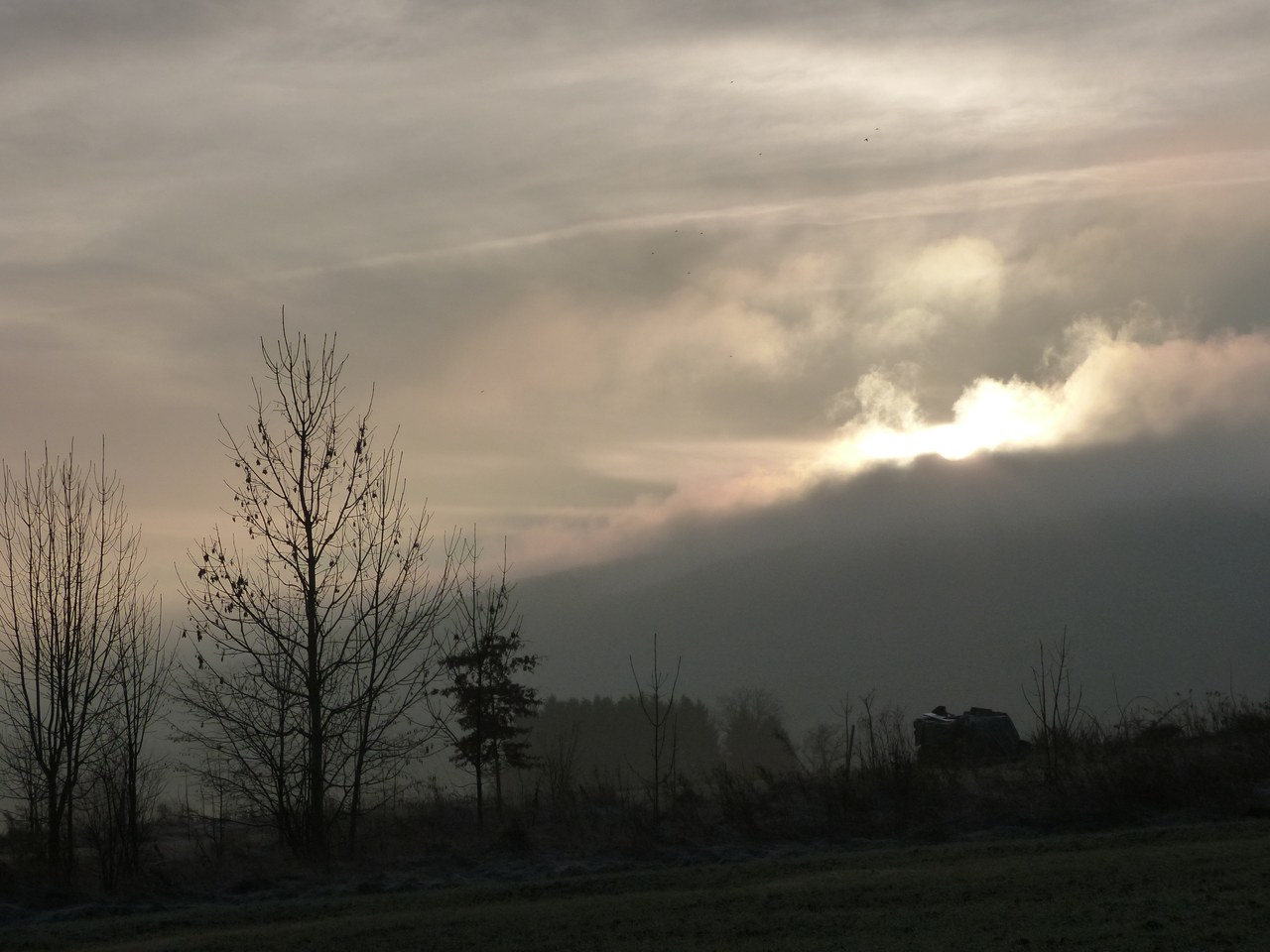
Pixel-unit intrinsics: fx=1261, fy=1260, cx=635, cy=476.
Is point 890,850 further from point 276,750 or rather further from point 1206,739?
point 276,750

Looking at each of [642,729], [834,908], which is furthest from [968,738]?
[642,729]

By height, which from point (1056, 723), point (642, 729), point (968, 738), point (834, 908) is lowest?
point (834, 908)

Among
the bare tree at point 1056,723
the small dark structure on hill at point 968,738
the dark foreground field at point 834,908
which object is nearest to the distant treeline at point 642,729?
the small dark structure on hill at point 968,738

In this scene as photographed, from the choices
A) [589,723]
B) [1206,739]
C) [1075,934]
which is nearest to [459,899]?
[1075,934]

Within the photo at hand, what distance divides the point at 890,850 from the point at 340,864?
25.7 feet

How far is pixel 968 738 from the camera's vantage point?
95.8 ft

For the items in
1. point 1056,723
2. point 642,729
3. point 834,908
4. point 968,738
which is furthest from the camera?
point 642,729

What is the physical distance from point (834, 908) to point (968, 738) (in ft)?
59.9

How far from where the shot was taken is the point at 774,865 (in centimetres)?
1561

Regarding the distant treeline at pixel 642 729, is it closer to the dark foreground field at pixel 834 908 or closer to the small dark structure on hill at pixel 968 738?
the small dark structure on hill at pixel 968 738

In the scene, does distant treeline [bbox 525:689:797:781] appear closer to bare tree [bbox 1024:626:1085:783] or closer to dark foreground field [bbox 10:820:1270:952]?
bare tree [bbox 1024:626:1085:783]

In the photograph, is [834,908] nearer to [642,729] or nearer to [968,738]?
[968,738]

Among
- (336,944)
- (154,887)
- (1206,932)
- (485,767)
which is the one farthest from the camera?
(485,767)

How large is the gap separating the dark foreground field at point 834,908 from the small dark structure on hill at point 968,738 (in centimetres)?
1021
